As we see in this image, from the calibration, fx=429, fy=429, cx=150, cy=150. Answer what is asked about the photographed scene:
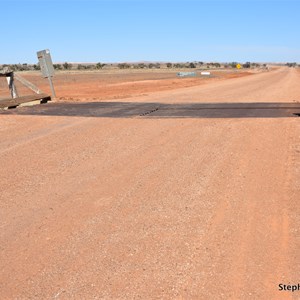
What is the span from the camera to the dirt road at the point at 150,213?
3658 millimetres

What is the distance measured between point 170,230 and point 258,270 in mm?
1104

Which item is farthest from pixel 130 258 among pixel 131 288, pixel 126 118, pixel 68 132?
pixel 126 118

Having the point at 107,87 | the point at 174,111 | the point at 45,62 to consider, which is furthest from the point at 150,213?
the point at 107,87

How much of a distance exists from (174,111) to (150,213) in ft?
26.6

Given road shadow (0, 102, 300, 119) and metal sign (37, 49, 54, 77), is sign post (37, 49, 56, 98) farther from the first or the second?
road shadow (0, 102, 300, 119)

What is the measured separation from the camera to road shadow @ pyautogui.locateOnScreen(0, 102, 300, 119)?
1182cm

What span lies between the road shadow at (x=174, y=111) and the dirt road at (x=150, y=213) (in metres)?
2.27

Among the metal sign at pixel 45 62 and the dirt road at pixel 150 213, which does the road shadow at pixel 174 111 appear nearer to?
the dirt road at pixel 150 213

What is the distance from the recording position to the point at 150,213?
503 centimetres

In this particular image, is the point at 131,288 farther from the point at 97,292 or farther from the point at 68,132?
the point at 68,132

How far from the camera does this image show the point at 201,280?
3641mm

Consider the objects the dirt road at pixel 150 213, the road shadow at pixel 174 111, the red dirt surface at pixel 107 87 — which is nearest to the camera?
the dirt road at pixel 150 213

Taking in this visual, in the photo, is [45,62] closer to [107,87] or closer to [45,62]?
[45,62]

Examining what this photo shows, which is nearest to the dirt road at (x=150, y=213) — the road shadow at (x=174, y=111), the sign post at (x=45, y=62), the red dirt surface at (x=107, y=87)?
the road shadow at (x=174, y=111)
